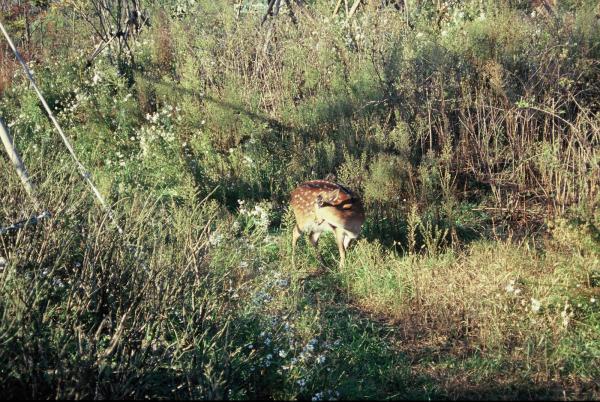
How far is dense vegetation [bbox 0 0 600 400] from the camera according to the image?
4.41m

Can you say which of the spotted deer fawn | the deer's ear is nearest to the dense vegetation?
the spotted deer fawn

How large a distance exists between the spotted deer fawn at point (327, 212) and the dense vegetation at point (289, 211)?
9.8 inches

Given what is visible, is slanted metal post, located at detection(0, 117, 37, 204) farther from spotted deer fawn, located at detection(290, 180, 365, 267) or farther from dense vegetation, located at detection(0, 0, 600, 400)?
spotted deer fawn, located at detection(290, 180, 365, 267)

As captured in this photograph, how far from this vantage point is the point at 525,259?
631 centimetres

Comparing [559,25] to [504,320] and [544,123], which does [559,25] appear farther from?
[504,320]

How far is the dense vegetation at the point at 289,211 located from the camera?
4.41m

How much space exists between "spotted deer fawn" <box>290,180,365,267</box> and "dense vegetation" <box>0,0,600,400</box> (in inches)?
9.8

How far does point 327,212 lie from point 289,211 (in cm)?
98

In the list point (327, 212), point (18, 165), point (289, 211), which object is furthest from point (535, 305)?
point (18, 165)

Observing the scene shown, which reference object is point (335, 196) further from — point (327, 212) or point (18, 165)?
point (18, 165)

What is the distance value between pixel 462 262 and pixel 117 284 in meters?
3.10

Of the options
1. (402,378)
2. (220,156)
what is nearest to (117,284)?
(402,378)

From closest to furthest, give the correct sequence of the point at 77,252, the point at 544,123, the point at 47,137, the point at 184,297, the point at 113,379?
the point at 113,379
the point at 184,297
the point at 77,252
the point at 544,123
the point at 47,137

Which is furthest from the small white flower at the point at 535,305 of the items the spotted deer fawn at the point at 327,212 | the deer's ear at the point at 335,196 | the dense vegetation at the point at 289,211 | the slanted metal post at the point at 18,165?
the slanted metal post at the point at 18,165
